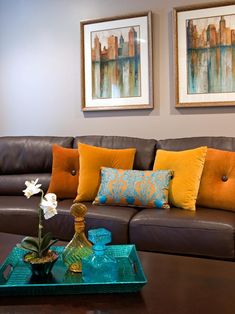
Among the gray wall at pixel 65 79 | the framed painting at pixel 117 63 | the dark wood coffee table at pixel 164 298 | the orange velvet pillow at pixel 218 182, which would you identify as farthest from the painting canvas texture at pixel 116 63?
the dark wood coffee table at pixel 164 298

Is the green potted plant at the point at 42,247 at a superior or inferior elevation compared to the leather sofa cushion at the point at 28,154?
inferior

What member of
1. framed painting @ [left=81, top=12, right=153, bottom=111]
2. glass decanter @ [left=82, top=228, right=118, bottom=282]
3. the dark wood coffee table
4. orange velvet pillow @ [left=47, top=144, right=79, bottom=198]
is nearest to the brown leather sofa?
orange velvet pillow @ [left=47, top=144, right=79, bottom=198]

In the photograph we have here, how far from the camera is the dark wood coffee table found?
110cm

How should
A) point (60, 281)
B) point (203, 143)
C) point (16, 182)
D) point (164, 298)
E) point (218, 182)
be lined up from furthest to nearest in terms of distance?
point (16, 182) → point (203, 143) → point (218, 182) → point (60, 281) → point (164, 298)

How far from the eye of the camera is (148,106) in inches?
120

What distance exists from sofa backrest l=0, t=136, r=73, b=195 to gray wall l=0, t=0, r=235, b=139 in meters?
0.39

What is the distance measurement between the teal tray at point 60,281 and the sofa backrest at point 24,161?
1.56 m

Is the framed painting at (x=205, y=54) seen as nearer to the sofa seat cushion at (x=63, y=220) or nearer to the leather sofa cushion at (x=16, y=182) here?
the sofa seat cushion at (x=63, y=220)

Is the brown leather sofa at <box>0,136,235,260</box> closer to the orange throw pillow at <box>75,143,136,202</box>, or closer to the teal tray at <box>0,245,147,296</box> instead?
the orange throw pillow at <box>75,143,136,202</box>

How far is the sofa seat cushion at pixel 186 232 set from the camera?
1.96 m

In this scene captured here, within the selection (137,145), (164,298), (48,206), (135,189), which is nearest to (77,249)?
(48,206)

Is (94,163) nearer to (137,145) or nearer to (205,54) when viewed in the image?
(137,145)

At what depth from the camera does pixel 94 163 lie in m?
2.59

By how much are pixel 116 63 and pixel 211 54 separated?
0.85 meters
